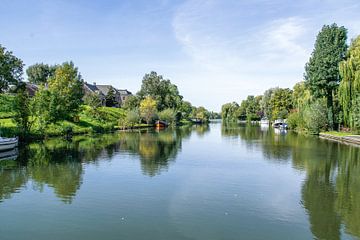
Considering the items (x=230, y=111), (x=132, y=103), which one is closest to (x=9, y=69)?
(x=132, y=103)

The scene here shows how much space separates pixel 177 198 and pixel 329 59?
4513 cm

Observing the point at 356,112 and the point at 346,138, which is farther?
the point at 346,138

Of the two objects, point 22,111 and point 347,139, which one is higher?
point 22,111

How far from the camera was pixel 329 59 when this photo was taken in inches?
2111

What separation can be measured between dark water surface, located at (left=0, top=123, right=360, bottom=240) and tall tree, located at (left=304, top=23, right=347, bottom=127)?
2966 centimetres

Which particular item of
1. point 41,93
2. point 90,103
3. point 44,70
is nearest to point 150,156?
point 41,93

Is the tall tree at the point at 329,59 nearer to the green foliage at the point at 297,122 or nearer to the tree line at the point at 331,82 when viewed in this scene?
the tree line at the point at 331,82

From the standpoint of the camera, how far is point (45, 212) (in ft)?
43.9

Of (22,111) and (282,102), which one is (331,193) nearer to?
(22,111)

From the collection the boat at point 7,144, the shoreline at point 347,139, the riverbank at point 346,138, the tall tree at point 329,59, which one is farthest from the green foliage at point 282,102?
the boat at point 7,144

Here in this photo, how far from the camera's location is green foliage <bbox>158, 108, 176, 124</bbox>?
96812mm

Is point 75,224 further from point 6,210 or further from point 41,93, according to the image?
point 41,93

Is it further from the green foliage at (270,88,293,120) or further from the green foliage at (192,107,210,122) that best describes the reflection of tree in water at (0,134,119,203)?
the green foliage at (192,107,210,122)

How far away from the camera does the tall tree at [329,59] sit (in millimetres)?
53594
